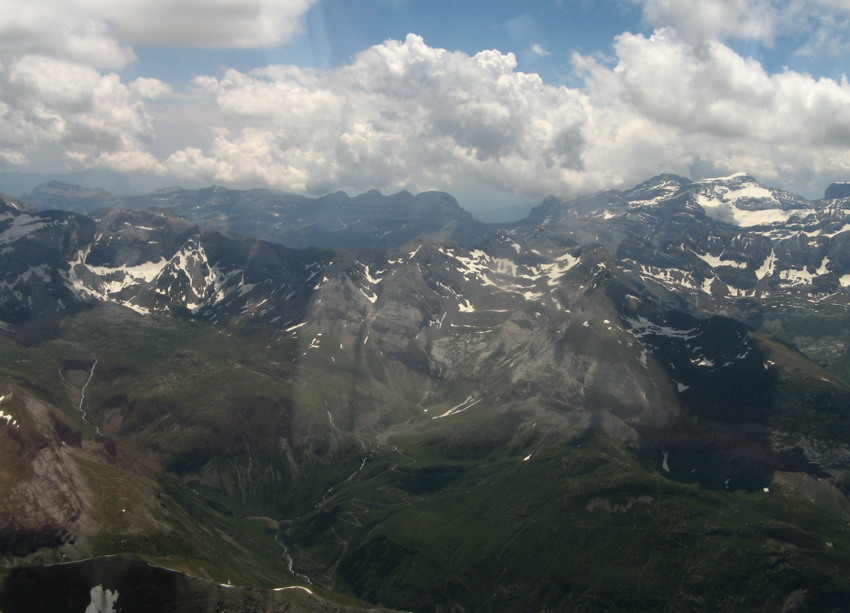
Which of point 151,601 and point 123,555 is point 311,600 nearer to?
point 151,601

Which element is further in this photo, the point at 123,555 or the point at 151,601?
the point at 123,555

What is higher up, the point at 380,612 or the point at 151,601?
the point at 151,601

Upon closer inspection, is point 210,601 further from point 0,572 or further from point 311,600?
point 0,572

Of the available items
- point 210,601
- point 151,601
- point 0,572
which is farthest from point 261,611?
point 0,572

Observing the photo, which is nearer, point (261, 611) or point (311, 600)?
point (261, 611)

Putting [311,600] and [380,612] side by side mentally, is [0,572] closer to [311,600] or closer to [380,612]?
[311,600]

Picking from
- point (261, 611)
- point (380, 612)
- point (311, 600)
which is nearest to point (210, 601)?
point (261, 611)

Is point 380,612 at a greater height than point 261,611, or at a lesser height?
lesser
